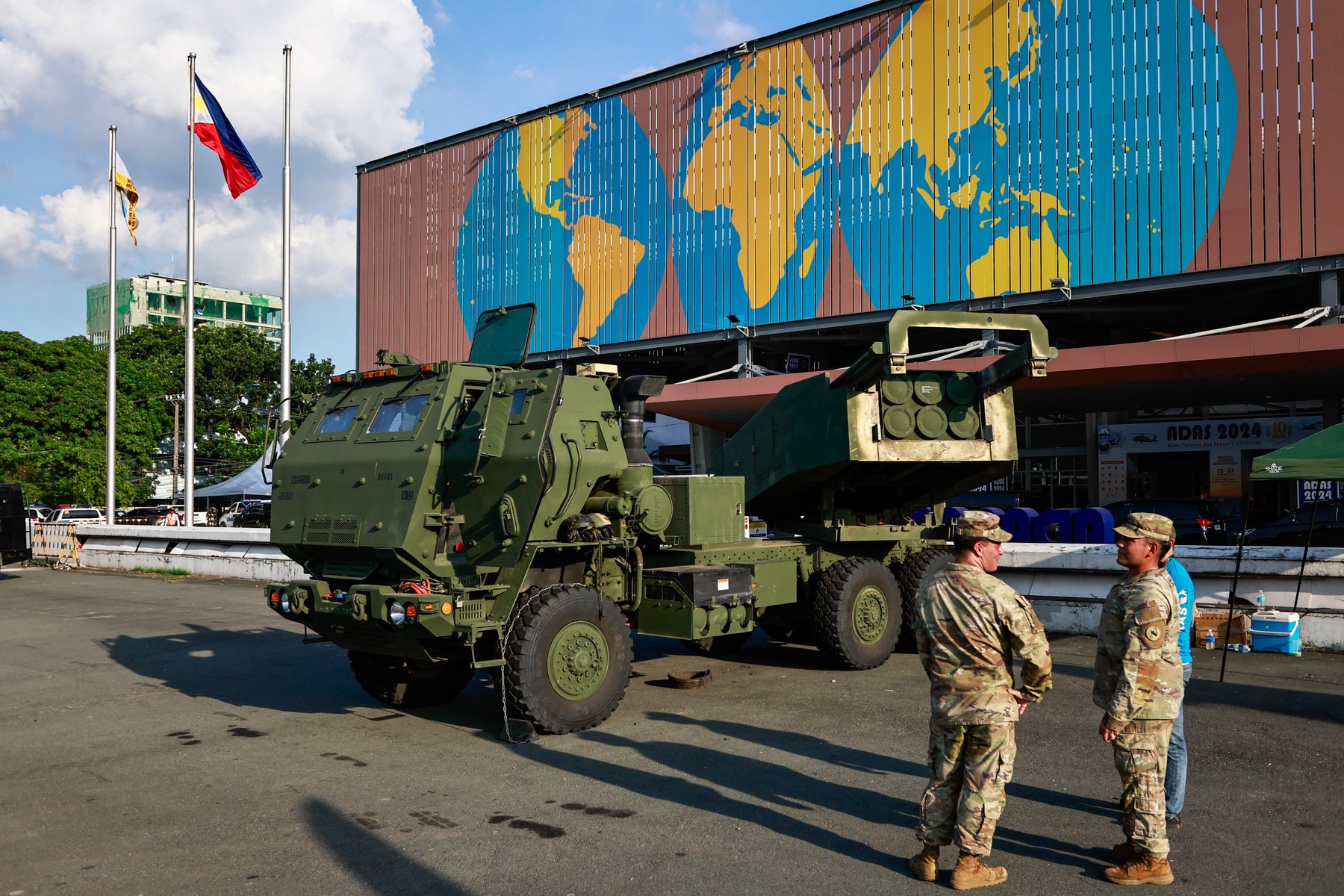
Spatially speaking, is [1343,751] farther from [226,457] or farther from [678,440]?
[226,457]

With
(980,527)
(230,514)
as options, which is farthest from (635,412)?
(230,514)

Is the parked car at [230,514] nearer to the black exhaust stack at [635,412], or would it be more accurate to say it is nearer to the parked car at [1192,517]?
the parked car at [1192,517]

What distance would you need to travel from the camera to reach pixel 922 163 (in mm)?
26203

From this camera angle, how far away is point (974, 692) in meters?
4.47

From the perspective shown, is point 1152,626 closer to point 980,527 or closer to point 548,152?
point 980,527

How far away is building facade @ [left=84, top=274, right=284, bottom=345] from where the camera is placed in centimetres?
8138

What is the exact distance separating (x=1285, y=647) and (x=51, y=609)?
1689 cm

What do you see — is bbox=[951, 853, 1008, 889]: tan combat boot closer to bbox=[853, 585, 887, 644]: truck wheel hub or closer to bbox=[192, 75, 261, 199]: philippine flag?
bbox=[853, 585, 887, 644]: truck wheel hub

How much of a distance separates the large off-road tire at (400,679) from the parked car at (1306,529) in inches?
564

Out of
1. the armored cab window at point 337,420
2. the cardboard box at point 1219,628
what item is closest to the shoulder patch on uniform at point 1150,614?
the armored cab window at point 337,420

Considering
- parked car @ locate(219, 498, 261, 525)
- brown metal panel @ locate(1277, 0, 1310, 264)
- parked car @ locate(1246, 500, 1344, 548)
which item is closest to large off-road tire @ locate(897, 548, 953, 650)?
parked car @ locate(1246, 500, 1344, 548)

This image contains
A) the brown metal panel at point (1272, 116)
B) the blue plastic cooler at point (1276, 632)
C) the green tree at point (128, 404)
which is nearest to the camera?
the blue plastic cooler at point (1276, 632)

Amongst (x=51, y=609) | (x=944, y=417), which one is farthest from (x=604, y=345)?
(x=944, y=417)

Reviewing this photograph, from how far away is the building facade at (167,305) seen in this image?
267ft
